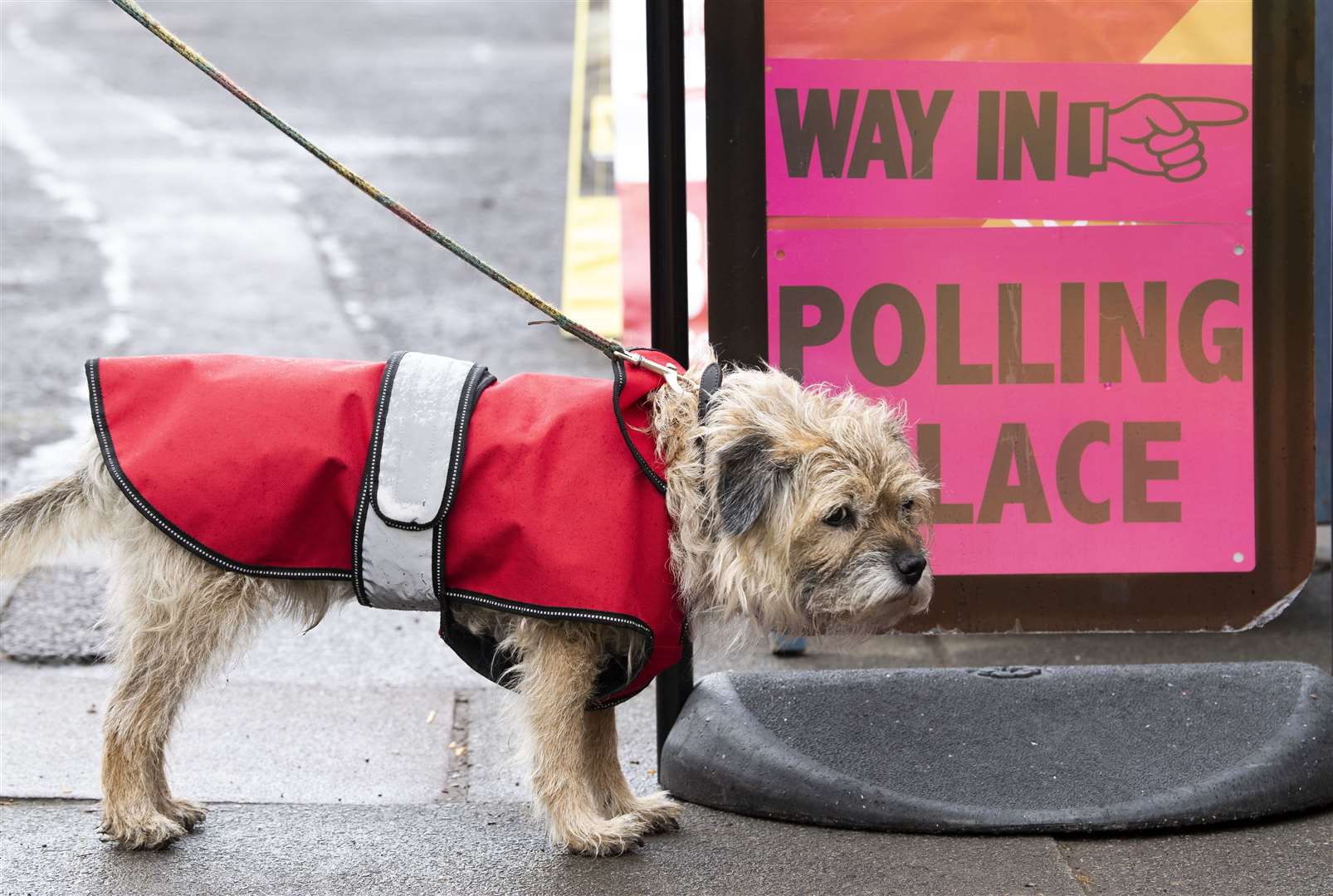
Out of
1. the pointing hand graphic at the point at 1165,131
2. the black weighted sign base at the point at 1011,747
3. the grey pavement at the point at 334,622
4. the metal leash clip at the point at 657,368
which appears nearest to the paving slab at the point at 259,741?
the grey pavement at the point at 334,622

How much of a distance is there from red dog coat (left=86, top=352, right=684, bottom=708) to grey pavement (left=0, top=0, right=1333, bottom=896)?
0.45 metres

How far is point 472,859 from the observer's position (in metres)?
3.76

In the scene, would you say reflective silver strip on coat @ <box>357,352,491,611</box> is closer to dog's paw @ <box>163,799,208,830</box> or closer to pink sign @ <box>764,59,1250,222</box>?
dog's paw @ <box>163,799,208,830</box>

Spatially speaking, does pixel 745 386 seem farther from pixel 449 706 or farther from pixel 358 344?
pixel 358 344

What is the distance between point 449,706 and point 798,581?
1819mm

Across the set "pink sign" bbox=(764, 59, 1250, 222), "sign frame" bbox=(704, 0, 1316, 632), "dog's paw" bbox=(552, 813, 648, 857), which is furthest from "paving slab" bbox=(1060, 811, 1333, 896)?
"pink sign" bbox=(764, 59, 1250, 222)

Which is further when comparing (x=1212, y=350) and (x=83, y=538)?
(x=1212, y=350)

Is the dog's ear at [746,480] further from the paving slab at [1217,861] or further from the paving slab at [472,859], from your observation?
the paving slab at [1217,861]

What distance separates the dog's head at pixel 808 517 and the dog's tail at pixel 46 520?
4.98 ft

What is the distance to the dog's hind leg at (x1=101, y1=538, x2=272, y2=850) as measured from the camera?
3.59 meters

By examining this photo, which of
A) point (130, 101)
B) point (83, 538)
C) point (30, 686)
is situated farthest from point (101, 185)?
point (83, 538)

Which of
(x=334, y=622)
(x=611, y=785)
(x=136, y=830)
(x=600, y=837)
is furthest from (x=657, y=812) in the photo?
(x=334, y=622)

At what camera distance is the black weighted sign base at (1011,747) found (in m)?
3.90

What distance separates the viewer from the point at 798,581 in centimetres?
346
